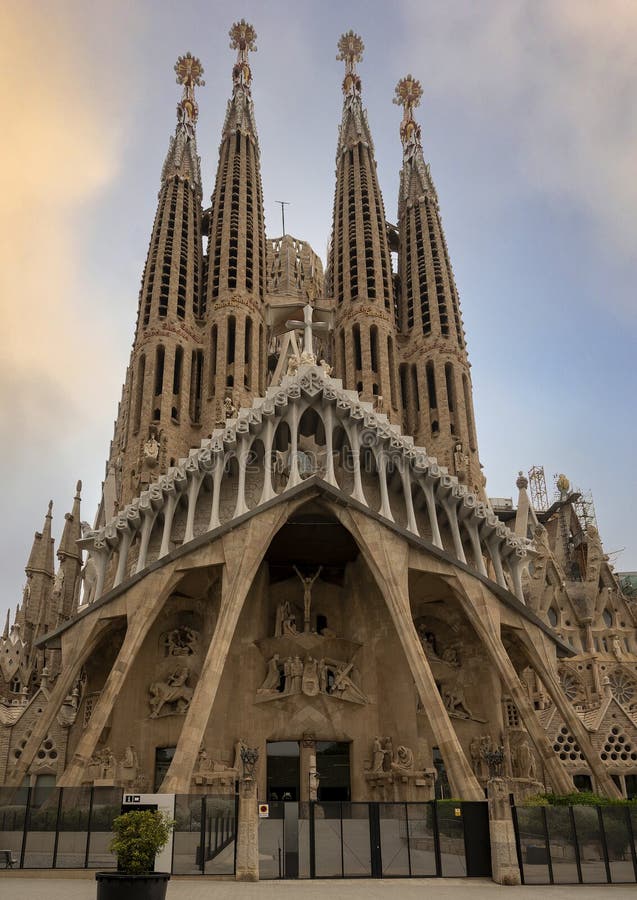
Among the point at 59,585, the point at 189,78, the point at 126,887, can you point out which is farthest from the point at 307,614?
the point at 189,78

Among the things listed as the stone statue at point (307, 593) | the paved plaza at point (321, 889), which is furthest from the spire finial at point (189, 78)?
the paved plaza at point (321, 889)

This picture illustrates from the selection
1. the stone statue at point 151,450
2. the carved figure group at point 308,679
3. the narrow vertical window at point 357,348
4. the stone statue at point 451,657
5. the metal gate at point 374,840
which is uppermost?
the narrow vertical window at point 357,348

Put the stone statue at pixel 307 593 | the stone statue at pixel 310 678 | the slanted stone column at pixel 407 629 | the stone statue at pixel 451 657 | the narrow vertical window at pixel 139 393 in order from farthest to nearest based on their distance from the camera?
the narrow vertical window at pixel 139 393, the stone statue at pixel 451 657, the stone statue at pixel 307 593, the stone statue at pixel 310 678, the slanted stone column at pixel 407 629

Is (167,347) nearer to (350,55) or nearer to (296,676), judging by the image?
(296,676)

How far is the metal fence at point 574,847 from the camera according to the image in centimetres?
1459

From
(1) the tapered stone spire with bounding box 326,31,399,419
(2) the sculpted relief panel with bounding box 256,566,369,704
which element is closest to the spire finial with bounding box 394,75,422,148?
(1) the tapered stone spire with bounding box 326,31,399,419

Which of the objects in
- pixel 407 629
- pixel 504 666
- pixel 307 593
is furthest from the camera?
pixel 307 593

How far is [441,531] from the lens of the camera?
3095 centimetres

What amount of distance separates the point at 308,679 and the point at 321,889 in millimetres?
15687

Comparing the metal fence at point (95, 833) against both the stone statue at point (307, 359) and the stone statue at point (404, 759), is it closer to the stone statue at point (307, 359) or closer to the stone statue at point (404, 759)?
the stone statue at point (404, 759)

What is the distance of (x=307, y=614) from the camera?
100 feet

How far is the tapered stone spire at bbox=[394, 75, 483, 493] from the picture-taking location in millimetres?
39156

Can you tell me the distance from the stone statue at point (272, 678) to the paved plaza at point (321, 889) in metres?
14.5

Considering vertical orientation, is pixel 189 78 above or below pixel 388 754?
above
